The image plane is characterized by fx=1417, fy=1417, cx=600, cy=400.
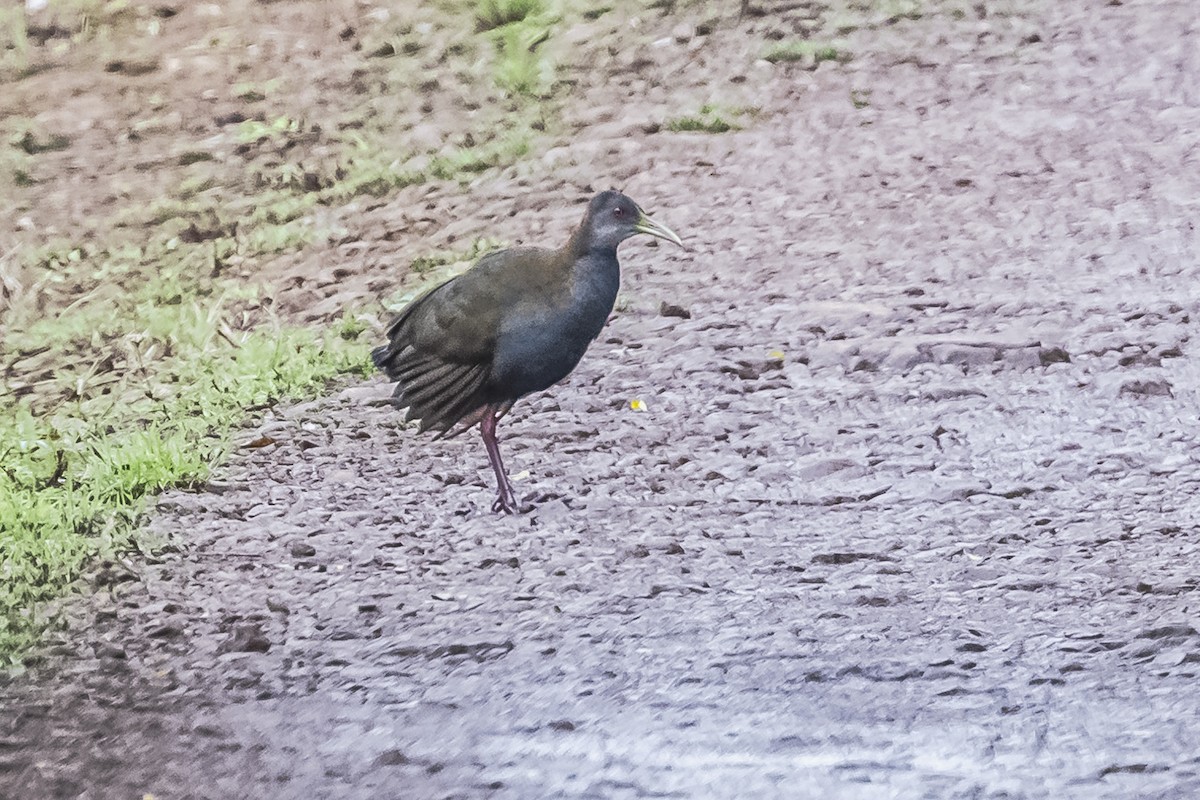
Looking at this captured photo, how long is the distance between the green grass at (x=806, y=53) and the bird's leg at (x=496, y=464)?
134 inches

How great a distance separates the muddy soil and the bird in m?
0.33

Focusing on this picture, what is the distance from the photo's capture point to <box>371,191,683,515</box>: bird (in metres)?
3.86

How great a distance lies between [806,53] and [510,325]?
355 cm

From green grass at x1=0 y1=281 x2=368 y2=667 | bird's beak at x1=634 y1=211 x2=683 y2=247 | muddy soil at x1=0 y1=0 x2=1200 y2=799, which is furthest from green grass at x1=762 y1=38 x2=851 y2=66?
bird's beak at x1=634 y1=211 x2=683 y2=247

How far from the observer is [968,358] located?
4.71 metres

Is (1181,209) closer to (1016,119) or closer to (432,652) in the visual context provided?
(1016,119)

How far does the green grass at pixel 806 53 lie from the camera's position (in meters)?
6.80

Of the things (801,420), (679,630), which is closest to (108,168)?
(801,420)

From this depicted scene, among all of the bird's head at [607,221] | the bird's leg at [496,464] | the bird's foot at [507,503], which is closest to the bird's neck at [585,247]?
the bird's head at [607,221]

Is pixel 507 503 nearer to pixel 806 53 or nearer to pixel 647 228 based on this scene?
pixel 647 228

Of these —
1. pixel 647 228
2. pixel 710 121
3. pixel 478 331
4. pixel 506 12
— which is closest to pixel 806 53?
pixel 710 121

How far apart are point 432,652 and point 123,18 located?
5346mm

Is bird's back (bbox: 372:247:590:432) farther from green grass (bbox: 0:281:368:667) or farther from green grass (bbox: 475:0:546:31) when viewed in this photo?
green grass (bbox: 475:0:546:31)

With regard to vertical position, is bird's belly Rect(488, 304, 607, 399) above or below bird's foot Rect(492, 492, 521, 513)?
above
